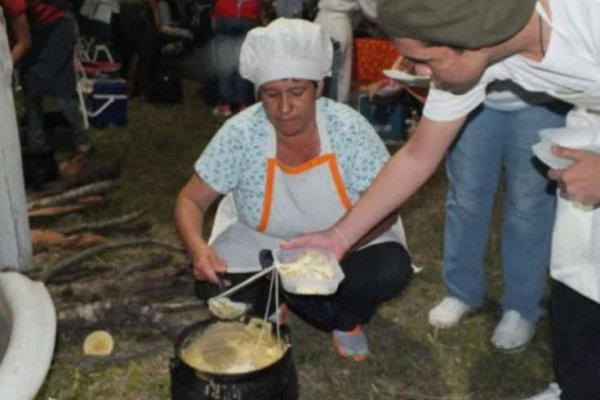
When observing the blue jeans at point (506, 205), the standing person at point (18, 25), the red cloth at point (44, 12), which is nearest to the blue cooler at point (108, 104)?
the red cloth at point (44, 12)

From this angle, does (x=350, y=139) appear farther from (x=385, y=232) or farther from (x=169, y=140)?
(x=169, y=140)

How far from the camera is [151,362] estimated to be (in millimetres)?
2951

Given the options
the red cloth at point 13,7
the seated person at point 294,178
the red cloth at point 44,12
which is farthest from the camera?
the red cloth at point 44,12

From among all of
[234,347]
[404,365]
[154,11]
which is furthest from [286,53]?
[154,11]

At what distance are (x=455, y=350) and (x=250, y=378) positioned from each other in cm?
111

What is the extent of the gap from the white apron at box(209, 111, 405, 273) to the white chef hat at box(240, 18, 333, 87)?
219mm

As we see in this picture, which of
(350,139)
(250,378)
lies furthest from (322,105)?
(250,378)

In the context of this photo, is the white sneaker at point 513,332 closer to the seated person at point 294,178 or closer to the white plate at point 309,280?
the seated person at point 294,178

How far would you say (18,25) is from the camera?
4543 mm

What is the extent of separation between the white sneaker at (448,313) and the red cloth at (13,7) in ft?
9.04

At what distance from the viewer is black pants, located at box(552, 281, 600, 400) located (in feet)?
7.07

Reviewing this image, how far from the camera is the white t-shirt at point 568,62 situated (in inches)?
64.9

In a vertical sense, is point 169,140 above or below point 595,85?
below

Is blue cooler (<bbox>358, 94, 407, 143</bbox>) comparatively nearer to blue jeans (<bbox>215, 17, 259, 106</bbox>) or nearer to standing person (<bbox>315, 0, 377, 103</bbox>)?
standing person (<bbox>315, 0, 377, 103</bbox>)
